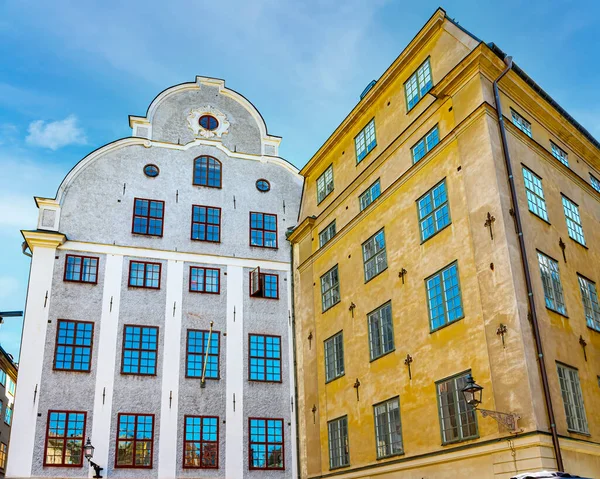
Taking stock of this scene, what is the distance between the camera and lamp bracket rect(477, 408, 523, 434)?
43.3 ft

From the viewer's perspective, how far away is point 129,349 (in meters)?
21.9

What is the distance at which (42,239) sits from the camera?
73.4ft

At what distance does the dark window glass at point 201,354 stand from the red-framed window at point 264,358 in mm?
1256

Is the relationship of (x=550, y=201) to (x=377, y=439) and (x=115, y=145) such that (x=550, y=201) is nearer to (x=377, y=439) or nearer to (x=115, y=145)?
(x=377, y=439)

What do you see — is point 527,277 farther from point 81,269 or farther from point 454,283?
point 81,269

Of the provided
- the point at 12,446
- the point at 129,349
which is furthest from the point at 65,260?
the point at 12,446

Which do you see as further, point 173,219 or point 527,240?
point 173,219

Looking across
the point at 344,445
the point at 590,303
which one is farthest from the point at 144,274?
the point at 590,303

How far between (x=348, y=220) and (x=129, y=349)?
28.4ft

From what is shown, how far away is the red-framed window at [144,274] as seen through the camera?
23.0 m

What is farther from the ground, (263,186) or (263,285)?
(263,186)

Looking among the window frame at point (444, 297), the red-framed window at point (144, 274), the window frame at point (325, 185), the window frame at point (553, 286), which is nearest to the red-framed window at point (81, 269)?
the red-framed window at point (144, 274)

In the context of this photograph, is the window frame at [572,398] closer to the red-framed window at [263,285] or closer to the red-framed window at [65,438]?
the red-framed window at [263,285]

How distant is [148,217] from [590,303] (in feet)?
50.6
